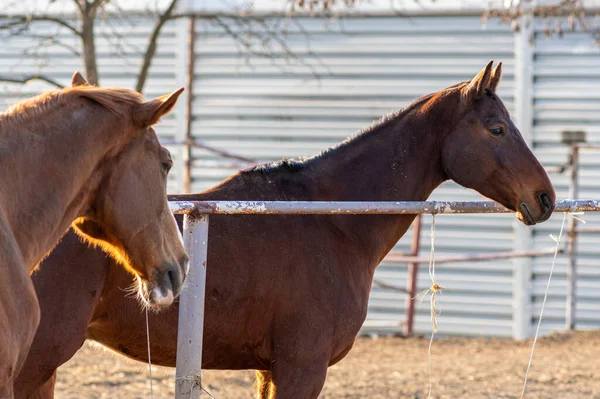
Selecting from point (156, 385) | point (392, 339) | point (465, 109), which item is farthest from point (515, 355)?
point (465, 109)

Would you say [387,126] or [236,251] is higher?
[387,126]

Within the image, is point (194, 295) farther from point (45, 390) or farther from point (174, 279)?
point (45, 390)

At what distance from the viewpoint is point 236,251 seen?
12.4 feet

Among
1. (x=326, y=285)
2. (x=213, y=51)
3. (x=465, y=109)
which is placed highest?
(x=213, y=51)

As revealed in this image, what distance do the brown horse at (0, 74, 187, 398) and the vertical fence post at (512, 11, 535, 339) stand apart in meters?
7.79

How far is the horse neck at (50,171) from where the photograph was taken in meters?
2.61

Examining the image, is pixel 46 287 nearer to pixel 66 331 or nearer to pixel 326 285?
pixel 66 331

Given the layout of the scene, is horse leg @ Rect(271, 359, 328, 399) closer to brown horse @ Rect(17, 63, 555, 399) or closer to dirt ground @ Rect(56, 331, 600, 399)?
brown horse @ Rect(17, 63, 555, 399)

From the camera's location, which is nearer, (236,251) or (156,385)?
(236,251)

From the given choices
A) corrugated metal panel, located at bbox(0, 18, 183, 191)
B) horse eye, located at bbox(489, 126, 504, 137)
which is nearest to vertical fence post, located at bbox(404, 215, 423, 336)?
corrugated metal panel, located at bbox(0, 18, 183, 191)

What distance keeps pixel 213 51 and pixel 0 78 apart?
177 inches

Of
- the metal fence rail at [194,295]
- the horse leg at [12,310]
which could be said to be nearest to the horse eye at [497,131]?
the metal fence rail at [194,295]

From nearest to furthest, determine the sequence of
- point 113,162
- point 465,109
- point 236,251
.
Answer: point 113,162 → point 236,251 → point 465,109

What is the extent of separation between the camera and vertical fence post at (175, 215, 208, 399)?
3348mm
